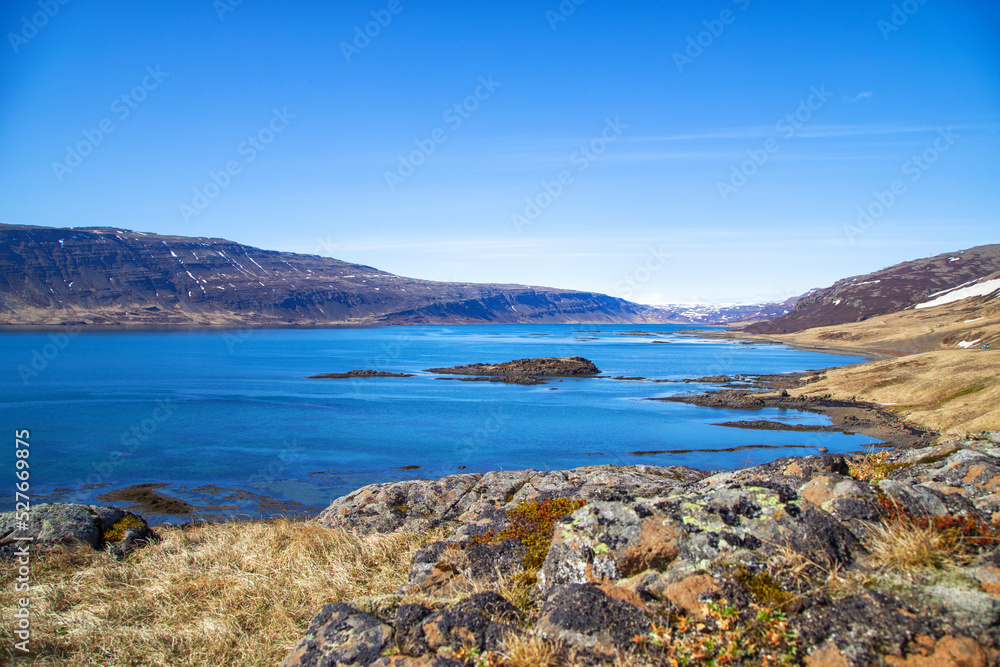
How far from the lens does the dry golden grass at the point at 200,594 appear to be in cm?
596

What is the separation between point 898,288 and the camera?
166000mm

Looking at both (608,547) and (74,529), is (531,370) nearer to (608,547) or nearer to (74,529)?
(74,529)

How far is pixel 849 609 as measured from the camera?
381 cm

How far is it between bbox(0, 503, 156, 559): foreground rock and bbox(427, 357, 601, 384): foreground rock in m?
62.0

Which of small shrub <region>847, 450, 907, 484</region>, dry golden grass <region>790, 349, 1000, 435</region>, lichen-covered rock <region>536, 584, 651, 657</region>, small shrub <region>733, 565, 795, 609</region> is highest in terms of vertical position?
small shrub <region>847, 450, 907, 484</region>

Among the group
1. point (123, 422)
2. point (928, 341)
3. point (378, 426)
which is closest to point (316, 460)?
point (378, 426)

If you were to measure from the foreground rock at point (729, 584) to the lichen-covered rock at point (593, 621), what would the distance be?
11 mm

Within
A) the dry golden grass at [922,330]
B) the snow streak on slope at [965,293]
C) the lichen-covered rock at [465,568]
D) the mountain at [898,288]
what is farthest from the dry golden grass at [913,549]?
the mountain at [898,288]

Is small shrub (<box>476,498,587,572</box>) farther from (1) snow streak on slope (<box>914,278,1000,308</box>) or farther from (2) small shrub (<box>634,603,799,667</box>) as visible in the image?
(1) snow streak on slope (<box>914,278,1000,308</box>)

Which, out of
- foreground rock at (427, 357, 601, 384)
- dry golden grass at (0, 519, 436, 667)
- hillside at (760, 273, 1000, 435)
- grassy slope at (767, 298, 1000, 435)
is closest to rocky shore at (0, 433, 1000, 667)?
dry golden grass at (0, 519, 436, 667)

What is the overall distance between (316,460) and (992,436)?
91.8 feet

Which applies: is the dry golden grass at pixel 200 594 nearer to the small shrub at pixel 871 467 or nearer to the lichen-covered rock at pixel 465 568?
the lichen-covered rock at pixel 465 568

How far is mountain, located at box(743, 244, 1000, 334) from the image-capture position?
15388 centimetres

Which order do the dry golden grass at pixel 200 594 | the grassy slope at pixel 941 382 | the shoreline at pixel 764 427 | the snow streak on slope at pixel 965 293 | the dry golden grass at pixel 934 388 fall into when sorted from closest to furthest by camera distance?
1. the dry golden grass at pixel 200 594
2. the shoreline at pixel 764 427
3. the dry golden grass at pixel 934 388
4. the grassy slope at pixel 941 382
5. the snow streak on slope at pixel 965 293
